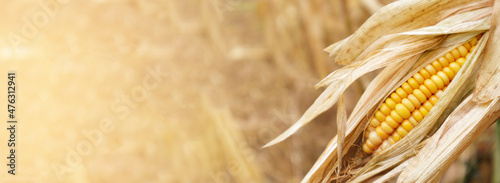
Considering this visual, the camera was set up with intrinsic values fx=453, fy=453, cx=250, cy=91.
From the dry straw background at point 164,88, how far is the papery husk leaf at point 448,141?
27.7 inches

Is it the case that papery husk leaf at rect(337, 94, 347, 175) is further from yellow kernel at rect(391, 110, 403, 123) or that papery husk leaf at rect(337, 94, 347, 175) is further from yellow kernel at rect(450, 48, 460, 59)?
yellow kernel at rect(450, 48, 460, 59)

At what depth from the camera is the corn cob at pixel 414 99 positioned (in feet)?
2.03

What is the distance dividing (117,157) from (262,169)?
0.51 metres

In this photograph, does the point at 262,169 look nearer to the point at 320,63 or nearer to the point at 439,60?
the point at 320,63

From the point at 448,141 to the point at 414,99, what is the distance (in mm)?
72

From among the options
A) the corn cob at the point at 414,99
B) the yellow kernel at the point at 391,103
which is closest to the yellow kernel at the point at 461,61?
the corn cob at the point at 414,99

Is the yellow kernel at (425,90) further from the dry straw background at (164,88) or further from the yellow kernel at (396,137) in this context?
the dry straw background at (164,88)

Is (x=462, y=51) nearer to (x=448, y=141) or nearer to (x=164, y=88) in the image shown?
(x=448, y=141)

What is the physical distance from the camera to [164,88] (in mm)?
1775

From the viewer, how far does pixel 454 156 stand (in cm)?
62

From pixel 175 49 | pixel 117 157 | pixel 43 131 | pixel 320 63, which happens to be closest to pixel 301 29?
pixel 320 63

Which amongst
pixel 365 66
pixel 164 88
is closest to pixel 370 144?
pixel 365 66

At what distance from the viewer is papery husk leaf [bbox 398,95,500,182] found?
1.98 feet

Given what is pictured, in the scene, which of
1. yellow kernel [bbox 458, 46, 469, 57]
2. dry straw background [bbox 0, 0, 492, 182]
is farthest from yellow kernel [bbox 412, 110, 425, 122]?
dry straw background [bbox 0, 0, 492, 182]
